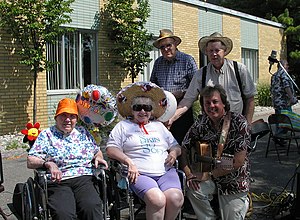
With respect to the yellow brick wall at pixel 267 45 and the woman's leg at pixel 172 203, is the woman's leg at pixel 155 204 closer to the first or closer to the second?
the woman's leg at pixel 172 203

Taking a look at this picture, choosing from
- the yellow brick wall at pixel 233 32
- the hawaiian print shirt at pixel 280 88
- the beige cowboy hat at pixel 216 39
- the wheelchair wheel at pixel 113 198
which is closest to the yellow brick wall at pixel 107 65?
the hawaiian print shirt at pixel 280 88

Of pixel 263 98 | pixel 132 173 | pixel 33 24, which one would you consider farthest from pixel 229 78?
pixel 263 98

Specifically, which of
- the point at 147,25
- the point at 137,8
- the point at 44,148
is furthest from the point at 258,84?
the point at 44,148

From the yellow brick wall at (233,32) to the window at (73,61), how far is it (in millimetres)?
8782

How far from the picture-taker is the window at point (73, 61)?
11.9 m

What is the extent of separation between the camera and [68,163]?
4039mm

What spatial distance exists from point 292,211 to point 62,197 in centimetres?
222

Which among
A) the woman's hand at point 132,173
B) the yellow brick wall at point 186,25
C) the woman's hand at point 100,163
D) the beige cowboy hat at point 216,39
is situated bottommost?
the woman's hand at point 132,173

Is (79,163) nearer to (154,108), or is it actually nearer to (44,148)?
(44,148)

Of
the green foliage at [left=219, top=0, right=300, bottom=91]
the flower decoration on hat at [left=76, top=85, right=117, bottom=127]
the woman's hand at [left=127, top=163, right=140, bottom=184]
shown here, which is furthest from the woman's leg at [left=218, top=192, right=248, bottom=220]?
the green foliage at [left=219, top=0, right=300, bottom=91]

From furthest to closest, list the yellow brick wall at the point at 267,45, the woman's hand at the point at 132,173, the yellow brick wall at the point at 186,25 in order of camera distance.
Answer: the yellow brick wall at the point at 267,45
the yellow brick wall at the point at 186,25
the woman's hand at the point at 132,173

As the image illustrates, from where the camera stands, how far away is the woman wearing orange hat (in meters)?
3.75

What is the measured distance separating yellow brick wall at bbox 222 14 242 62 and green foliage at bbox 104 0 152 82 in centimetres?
756

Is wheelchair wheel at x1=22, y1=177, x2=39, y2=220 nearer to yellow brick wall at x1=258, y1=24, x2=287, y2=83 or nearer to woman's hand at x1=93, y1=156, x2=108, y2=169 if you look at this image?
woman's hand at x1=93, y1=156, x2=108, y2=169
